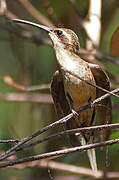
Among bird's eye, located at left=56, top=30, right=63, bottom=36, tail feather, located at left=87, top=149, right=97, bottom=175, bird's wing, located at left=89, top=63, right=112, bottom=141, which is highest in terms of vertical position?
bird's eye, located at left=56, top=30, right=63, bottom=36

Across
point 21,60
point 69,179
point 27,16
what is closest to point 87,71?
point 69,179

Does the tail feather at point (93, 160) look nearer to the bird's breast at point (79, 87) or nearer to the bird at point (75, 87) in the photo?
the bird at point (75, 87)

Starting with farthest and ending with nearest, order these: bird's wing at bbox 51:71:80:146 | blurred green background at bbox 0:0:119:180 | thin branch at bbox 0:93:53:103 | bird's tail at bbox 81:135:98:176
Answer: blurred green background at bbox 0:0:119:180, thin branch at bbox 0:93:53:103, bird's wing at bbox 51:71:80:146, bird's tail at bbox 81:135:98:176

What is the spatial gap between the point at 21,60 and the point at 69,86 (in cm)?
227

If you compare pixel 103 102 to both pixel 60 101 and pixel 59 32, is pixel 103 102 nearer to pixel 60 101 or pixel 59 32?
pixel 60 101

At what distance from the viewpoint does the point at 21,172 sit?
5.91m

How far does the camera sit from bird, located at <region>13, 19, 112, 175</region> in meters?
3.56

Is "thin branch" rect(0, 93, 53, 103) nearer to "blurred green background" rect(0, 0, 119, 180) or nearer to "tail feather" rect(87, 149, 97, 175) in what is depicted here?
"blurred green background" rect(0, 0, 119, 180)

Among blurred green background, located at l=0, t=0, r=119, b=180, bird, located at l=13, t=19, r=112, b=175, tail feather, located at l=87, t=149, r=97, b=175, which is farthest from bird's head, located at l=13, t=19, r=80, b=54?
blurred green background, located at l=0, t=0, r=119, b=180

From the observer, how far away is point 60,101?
3953mm

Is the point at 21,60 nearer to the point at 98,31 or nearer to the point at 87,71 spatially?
the point at 98,31

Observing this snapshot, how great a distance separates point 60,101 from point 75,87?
Result: 0.49 m

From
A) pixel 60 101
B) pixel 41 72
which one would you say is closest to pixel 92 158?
pixel 60 101

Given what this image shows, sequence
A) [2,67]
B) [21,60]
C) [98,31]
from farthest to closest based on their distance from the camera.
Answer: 1. [2,67]
2. [21,60]
3. [98,31]
